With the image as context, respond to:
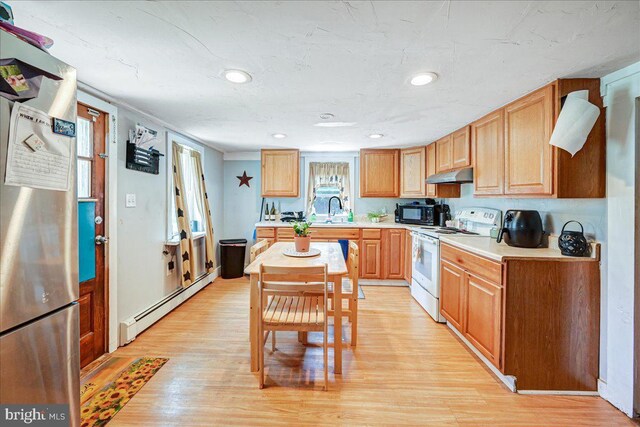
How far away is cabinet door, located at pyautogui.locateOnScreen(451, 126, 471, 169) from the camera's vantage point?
2830 mm

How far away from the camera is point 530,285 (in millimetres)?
1808

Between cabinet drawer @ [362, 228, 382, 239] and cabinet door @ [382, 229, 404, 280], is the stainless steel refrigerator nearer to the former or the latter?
cabinet drawer @ [362, 228, 382, 239]

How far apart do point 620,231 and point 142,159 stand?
3.72 metres

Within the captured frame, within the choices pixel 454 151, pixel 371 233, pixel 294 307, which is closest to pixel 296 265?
pixel 294 307

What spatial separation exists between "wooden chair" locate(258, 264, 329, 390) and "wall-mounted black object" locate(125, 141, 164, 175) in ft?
5.61

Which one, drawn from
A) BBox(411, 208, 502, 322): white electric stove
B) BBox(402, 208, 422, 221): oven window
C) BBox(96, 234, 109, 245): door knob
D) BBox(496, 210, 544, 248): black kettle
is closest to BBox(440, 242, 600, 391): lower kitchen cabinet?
BBox(496, 210, 544, 248): black kettle

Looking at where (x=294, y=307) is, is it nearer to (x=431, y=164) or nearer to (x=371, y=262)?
(x=371, y=262)

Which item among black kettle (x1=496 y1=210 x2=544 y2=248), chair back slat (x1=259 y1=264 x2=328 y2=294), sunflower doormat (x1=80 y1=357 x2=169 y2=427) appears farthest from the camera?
black kettle (x1=496 y1=210 x2=544 y2=248)

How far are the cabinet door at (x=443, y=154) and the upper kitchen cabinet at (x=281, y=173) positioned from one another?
2076mm

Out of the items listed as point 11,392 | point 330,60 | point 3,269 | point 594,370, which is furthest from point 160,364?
point 594,370

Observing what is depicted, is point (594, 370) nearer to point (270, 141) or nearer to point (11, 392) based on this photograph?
point (11, 392)

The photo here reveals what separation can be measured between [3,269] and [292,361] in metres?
1.82

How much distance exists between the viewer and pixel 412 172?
4.07 m

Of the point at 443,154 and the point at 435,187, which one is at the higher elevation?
the point at 443,154
